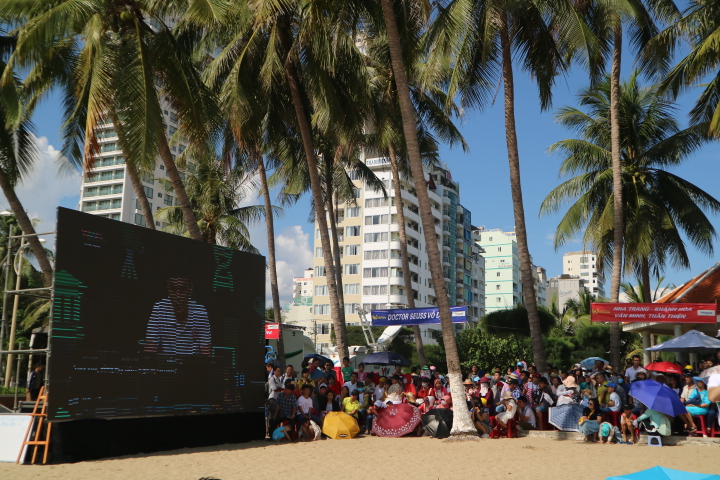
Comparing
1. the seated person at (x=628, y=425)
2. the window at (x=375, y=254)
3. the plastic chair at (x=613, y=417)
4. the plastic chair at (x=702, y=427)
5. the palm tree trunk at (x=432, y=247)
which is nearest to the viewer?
the plastic chair at (x=702, y=427)

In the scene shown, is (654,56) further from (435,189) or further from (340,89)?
(435,189)

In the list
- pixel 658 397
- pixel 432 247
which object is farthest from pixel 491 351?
pixel 658 397

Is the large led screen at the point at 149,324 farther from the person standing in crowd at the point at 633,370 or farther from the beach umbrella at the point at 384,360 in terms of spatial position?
the person standing in crowd at the point at 633,370

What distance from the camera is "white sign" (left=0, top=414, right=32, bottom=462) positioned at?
11.9 m

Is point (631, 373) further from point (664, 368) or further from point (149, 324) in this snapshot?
point (149, 324)

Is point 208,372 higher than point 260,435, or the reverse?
point 208,372

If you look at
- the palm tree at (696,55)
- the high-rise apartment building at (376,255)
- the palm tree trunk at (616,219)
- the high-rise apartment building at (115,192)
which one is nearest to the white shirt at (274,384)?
the palm tree trunk at (616,219)

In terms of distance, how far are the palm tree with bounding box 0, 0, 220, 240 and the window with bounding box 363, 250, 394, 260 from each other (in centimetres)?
5973

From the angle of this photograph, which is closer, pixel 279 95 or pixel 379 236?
pixel 279 95

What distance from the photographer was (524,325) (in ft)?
164

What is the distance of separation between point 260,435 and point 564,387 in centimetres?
680

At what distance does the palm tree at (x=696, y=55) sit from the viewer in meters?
19.7

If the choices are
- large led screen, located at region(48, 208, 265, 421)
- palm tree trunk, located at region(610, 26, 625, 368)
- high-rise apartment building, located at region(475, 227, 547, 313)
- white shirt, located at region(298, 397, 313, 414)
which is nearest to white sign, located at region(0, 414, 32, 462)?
large led screen, located at region(48, 208, 265, 421)

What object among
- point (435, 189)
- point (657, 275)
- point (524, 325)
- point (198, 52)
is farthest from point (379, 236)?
point (198, 52)
